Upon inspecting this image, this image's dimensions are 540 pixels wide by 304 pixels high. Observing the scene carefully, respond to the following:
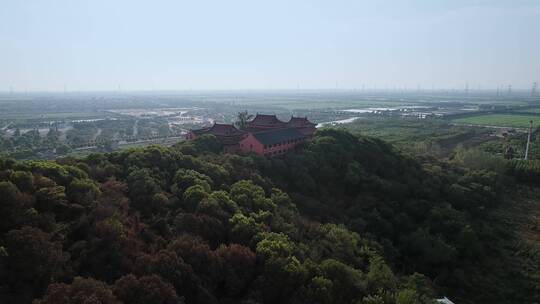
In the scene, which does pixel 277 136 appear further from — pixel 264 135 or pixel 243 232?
pixel 243 232

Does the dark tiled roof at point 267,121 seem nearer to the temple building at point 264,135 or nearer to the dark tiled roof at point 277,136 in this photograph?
the temple building at point 264,135

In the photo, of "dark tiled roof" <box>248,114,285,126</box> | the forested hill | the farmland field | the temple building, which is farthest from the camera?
the farmland field

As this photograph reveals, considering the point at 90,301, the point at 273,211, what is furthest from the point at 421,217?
the point at 90,301

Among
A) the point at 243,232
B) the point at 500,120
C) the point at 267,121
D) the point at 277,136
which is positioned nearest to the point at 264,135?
the point at 277,136

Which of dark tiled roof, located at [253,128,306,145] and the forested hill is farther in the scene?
dark tiled roof, located at [253,128,306,145]

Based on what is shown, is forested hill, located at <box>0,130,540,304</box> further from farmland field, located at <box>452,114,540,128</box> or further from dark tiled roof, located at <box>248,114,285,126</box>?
farmland field, located at <box>452,114,540,128</box>

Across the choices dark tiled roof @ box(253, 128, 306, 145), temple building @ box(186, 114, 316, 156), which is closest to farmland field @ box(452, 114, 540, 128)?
temple building @ box(186, 114, 316, 156)

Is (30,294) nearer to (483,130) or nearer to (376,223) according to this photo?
(376,223)
